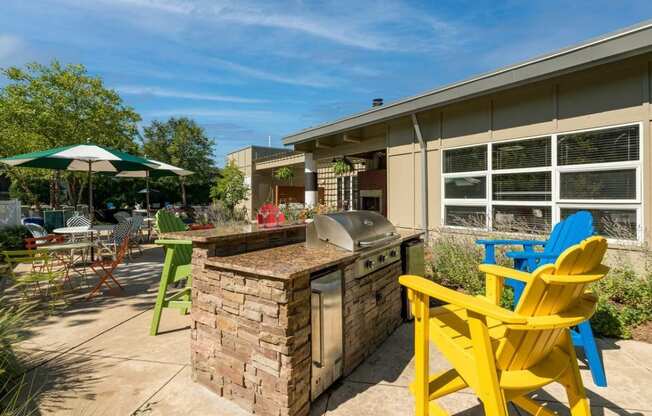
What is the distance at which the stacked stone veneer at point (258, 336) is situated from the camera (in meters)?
1.85

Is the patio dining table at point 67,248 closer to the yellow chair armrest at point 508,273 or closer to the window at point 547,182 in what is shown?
the yellow chair armrest at point 508,273

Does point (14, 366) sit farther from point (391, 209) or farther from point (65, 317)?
point (391, 209)

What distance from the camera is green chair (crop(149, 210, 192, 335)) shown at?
3164 mm

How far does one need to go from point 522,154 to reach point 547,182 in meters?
0.61

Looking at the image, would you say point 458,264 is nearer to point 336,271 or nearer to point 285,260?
point 336,271

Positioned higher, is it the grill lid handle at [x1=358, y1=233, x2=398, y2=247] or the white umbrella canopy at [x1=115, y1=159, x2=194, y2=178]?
the white umbrella canopy at [x1=115, y1=159, x2=194, y2=178]

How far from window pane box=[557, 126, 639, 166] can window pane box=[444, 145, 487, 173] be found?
116 centimetres

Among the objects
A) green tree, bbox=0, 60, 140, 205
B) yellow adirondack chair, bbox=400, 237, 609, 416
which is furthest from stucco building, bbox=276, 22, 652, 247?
green tree, bbox=0, 60, 140, 205

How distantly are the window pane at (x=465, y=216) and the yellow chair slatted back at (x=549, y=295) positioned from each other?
14.1ft

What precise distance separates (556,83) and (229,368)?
18.8ft

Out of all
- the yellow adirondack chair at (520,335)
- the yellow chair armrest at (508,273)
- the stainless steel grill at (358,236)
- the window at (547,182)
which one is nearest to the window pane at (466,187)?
the window at (547,182)

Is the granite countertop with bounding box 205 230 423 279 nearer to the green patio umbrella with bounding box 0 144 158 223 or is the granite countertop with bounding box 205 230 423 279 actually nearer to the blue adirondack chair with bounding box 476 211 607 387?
→ the blue adirondack chair with bounding box 476 211 607 387

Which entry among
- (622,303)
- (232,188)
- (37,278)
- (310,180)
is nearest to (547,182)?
(622,303)

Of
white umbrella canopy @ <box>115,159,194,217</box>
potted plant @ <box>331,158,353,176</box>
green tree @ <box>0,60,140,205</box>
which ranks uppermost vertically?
green tree @ <box>0,60,140,205</box>
